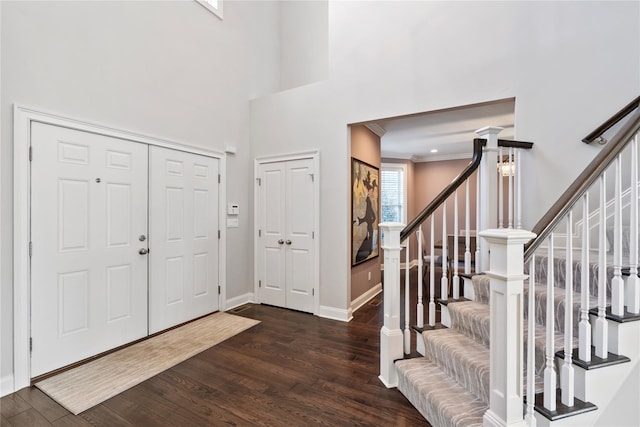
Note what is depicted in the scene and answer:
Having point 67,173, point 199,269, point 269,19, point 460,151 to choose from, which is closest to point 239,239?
point 199,269

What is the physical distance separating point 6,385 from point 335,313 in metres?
2.91

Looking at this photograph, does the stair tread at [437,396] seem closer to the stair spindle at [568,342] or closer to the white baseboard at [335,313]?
the stair spindle at [568,342]

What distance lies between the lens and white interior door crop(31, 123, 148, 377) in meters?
2.40

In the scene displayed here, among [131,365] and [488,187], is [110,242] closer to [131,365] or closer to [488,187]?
[131,365]

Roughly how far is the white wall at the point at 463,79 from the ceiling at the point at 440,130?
10.4 inches

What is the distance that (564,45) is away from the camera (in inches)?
98.7

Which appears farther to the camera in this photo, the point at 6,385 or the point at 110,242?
the point at 110,242

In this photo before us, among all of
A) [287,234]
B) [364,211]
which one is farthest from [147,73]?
[364,211]

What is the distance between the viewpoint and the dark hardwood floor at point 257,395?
6.26 feet

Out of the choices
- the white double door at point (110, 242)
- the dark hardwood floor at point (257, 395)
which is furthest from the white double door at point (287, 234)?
the dark hardwood floor at point (257, 395)

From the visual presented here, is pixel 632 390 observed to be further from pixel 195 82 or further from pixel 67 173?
pixel 195 82

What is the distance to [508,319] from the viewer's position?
132cm

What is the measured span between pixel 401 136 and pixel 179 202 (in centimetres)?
389

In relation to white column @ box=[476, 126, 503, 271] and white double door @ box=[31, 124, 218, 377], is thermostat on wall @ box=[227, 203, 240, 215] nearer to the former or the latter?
white double door @ box=[31, 124, 218, 377]
